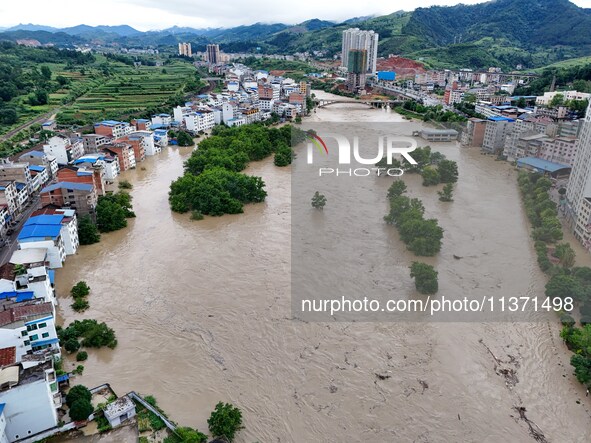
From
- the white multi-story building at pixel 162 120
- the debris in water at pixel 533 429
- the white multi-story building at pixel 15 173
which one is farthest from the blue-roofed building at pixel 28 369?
the white multi-story building at pixel 162 120

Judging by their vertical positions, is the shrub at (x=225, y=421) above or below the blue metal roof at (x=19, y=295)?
below

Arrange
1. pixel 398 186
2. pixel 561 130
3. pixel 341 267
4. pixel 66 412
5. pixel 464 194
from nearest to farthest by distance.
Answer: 1. pixel 66 412
2. pixel 341 267
3. pixel 398 186
4. pixel 464 194
5. pixel 561 130

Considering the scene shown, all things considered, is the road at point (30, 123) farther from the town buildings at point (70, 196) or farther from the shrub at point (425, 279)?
the shrub at point (425, 279)

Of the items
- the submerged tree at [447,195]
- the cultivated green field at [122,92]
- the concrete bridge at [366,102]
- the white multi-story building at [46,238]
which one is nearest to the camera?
the white multi-story building at [46,238]

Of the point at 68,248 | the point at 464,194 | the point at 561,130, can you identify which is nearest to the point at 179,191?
the point at 68,248

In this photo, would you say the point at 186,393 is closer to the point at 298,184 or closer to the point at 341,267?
the point at 341,267

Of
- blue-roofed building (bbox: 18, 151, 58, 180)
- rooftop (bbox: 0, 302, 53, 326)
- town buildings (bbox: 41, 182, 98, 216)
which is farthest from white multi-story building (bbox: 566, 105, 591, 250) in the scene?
blue-roofed building (bbox: 18, 151, 58, 180)

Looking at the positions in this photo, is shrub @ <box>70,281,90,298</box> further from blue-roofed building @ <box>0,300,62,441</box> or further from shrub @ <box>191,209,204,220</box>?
shrub @ <box>191,209,204,220</box>
